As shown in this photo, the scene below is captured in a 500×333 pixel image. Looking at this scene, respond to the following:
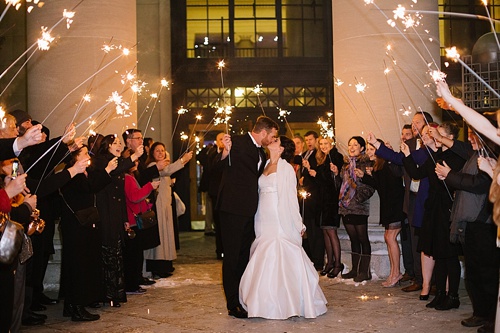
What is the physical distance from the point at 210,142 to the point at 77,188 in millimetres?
9296

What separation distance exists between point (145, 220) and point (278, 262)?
2727mm

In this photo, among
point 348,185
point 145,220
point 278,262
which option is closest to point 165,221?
point 145,220

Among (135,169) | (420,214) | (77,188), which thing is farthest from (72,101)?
(420,214)

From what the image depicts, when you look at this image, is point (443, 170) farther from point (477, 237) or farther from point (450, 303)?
point (450, 303)

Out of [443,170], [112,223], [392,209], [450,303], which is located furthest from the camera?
[392,209]

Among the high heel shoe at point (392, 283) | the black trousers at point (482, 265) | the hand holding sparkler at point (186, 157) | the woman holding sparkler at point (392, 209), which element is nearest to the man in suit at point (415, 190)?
the woman holding sparkler at point (392, 209)

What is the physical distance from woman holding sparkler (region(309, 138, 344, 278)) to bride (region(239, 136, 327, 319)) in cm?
275

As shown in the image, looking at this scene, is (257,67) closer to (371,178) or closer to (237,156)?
(371,178)

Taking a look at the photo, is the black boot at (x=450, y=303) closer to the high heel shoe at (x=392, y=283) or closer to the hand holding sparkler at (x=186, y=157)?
the high heel shoe at (x=392, y=283)

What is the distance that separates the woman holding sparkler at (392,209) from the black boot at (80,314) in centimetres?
409

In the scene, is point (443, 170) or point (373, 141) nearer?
point (443, 170)

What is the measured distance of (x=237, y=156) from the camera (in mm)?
8562

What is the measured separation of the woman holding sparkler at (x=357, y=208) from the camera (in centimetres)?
1066

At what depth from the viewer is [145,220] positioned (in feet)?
33.8
